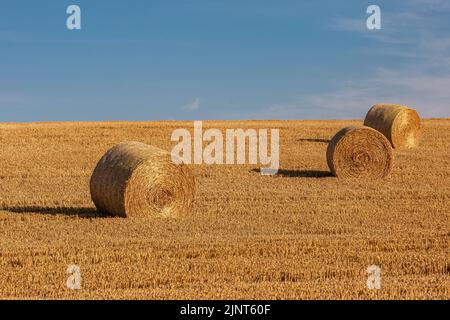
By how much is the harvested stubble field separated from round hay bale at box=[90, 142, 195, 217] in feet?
1.20

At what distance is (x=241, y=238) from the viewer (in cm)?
1180

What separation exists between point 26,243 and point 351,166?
35.8ft

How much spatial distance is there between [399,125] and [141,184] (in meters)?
15.4

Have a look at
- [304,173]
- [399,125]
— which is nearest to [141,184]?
[304,173]

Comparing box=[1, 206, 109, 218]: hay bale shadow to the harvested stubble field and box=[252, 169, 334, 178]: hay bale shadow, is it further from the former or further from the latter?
box=[252, 169, 334, 178]: hay bale shadow

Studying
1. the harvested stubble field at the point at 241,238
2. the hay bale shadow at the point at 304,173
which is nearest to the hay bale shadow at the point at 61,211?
the harvested stubble field at the point at 241,238

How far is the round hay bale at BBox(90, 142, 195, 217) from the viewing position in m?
13.9

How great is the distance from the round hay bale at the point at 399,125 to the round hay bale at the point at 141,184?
14337 mm

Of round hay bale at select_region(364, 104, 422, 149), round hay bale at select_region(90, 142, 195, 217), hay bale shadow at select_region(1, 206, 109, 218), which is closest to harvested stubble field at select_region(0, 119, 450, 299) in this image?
hay bale shadow at select_region(1, 206, 109, 218)

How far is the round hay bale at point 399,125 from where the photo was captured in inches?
1073

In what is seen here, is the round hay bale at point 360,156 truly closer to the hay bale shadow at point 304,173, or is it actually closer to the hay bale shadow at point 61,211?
the hay bale shadow at point 304,173

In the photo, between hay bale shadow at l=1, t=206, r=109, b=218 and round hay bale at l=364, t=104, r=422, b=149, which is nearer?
hay bale shadow at l=1, t=206, r=109, b=218

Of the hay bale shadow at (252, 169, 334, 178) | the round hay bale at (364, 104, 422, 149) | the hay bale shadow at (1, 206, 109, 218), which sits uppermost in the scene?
the round hay bale at (364, 104, 422, 149)
